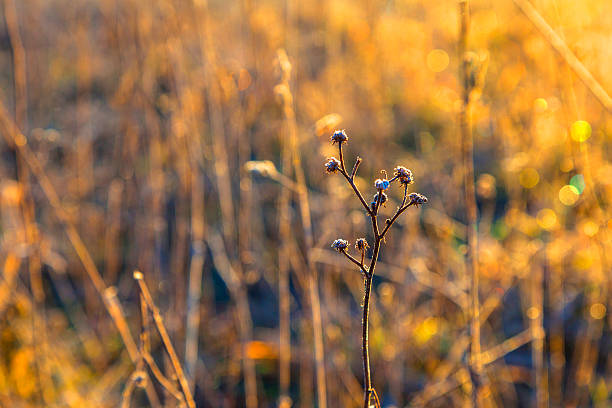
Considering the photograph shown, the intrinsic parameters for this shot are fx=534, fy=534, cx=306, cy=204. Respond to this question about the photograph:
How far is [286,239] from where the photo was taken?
5.16 ft

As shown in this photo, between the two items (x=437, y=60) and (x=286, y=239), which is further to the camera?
(x=437, y=60)

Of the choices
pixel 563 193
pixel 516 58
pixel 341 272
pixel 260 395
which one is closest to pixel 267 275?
pixel 341 272

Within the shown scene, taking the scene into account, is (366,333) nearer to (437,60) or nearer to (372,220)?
(372,220)

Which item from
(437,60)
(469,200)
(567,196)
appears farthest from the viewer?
(437,60)

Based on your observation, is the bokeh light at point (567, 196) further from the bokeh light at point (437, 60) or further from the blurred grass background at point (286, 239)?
the bokeh light at point (437, 60)

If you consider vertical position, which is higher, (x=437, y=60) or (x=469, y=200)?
(x=437, y=60)

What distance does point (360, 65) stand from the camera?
3.72 m

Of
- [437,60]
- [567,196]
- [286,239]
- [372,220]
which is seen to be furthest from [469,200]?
[437,60]

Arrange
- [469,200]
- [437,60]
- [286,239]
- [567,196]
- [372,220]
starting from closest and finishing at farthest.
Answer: [372,220], [469,200], [286,239], [567,196], [437,60]

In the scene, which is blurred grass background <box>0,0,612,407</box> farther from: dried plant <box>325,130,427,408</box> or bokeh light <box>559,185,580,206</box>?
dried plant <box>325,130,427,408</box>

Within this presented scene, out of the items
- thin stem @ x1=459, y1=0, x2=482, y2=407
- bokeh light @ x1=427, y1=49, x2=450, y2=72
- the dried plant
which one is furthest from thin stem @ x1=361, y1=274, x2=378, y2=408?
bokeh light @ x1=427, y1=49, x2=450, y2=72

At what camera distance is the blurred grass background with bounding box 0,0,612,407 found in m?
1.71

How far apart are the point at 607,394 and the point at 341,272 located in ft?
3.56

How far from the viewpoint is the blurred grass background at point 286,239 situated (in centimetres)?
171
